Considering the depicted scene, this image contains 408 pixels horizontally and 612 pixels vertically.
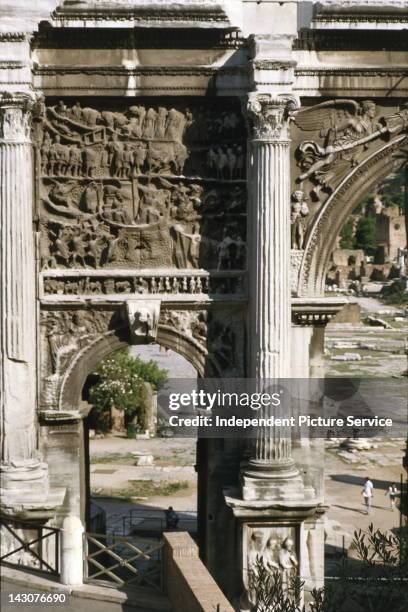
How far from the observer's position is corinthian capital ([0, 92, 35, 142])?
13.4 meters

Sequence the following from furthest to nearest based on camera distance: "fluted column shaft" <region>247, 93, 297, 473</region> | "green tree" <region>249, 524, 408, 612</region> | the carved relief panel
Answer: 1. the carved relief panel
2. "fluted column shaft" <region>247, 93, 297, 473</region>
3. "green tree" <region>249, 524, 408, 612</region>

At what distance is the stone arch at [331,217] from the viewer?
1432cm

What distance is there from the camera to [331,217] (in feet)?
47.2

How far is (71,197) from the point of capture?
1416cm

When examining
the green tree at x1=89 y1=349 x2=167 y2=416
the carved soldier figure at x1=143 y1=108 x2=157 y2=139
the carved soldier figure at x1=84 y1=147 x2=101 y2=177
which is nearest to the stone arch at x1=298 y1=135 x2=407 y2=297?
the carved soldier figure at x1=143 y1=108 x2=157 y2=139

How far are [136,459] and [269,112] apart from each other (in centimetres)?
1954

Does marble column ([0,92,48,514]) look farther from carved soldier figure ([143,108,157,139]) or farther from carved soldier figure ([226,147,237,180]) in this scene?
carved soldier figure ([226,147,237,180])

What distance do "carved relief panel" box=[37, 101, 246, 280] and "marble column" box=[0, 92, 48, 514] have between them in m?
0.46

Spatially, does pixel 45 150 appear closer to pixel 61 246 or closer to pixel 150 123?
pixel 61 246

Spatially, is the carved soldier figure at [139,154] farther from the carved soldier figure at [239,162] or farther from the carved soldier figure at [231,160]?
the carved soldier figure at [239,162]

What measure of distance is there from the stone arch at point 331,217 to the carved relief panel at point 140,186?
855mm

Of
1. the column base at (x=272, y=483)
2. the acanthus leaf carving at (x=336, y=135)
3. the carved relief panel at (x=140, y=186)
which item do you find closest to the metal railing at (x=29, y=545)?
the column base at (x=272, y=483)

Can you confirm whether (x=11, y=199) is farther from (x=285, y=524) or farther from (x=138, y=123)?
(x=285, y=524)

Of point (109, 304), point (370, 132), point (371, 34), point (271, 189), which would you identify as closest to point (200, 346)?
point (109, 304)
